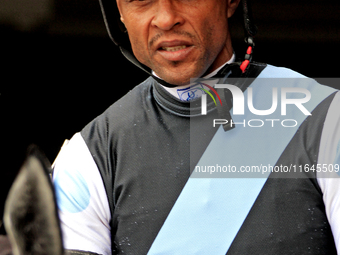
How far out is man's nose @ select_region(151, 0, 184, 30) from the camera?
1.04 meters

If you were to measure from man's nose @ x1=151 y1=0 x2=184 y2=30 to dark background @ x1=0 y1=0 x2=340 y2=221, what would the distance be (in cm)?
78

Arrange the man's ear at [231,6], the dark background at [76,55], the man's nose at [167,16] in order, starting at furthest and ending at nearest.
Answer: the dark background at [76,55] < the man's ear at [231,6] < the man's nose at [167,16]

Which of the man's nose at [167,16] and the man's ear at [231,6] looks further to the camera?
the man's ear at [231,6]

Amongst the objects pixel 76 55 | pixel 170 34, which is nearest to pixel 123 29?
pixel 170 34

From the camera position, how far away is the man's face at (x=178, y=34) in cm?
106

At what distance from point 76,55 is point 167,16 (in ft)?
2.94

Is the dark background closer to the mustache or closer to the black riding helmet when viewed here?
the black riding helmet

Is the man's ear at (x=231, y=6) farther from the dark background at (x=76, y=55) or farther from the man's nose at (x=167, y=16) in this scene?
the dark background at (x=76, y=55)

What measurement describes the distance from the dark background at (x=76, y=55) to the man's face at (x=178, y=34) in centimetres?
70

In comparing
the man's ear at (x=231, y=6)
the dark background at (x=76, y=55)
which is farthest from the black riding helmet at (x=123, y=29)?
the dark background at (x=76, y=55)

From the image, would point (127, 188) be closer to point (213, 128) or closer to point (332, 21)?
point (213, 128)

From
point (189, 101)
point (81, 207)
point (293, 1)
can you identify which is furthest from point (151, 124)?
point (293, 1)

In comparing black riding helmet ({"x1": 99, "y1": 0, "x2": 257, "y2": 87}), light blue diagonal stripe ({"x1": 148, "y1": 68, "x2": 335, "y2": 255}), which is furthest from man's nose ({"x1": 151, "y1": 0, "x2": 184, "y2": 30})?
light blue diagonal stripe ({"x1": 148, "y1": 68, "x2": 335, "y2": 255})

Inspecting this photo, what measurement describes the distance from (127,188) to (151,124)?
0.56ft
